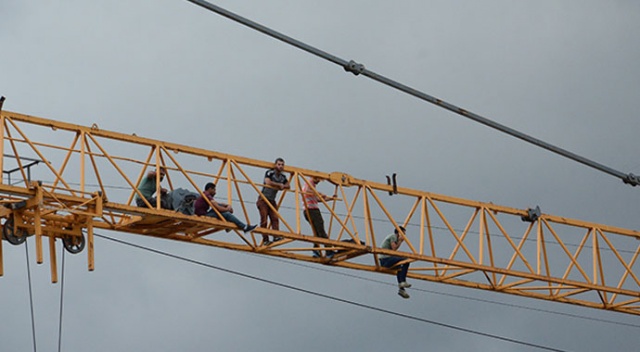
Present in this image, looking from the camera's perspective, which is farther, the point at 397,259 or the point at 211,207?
the point at 397,259

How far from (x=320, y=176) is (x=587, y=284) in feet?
38.2

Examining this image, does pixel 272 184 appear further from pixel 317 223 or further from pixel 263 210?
pixel 317 223

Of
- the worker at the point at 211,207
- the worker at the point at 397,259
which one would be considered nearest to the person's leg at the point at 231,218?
the worker at the point at 211,207

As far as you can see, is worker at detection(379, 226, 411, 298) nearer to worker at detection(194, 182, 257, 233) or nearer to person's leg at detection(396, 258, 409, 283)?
person's leg at detection(396, 258, 409, 283)

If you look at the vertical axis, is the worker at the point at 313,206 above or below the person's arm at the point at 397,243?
above

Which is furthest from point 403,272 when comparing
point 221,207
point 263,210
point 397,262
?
point 221,207

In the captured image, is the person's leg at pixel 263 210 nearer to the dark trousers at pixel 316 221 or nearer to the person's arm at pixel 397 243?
the dark trousers at pixel 316 221

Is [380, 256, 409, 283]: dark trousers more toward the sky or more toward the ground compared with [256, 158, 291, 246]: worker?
more toward the ground

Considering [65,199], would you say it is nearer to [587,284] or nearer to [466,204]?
[466,204]

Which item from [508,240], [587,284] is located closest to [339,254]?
[508,240]

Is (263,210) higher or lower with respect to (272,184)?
lower

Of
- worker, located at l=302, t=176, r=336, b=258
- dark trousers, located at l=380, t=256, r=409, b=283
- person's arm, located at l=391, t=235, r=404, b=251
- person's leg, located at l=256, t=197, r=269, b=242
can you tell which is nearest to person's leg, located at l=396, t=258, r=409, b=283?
dark trousers, located at l=380, t=256, r=409, b=283

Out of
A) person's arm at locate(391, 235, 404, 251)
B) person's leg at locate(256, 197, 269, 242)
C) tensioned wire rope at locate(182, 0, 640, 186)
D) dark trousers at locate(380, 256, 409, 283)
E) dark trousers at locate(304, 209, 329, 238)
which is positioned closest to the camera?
tensioned wire rope at locate(182, 0, 640, 186)

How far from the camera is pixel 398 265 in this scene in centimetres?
5844
